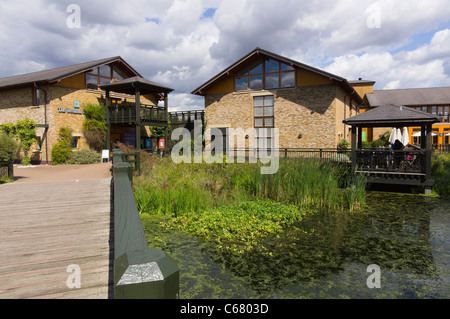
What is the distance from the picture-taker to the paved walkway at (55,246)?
3008 millimetres

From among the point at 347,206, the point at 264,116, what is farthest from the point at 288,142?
the point at 347,206

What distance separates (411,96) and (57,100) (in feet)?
119

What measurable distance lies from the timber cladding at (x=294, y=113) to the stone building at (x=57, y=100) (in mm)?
4841

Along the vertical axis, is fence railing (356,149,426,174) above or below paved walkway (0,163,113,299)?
above

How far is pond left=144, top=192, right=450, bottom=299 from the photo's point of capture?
3.98 metres

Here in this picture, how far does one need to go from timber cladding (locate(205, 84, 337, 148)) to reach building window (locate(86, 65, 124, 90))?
26.0 feet

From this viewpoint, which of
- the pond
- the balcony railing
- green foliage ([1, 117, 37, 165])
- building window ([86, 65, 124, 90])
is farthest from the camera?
building window ([86, 65, 124, 90])

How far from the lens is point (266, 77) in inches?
790

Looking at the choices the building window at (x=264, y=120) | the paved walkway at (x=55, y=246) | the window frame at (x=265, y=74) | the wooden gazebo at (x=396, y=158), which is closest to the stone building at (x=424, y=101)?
the building window at (x=264, y=120)

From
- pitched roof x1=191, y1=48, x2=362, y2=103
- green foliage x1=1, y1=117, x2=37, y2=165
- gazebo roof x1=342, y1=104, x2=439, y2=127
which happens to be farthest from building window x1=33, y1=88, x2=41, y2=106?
gazebo roof x1=342, y1=104, x2=439, y2=127

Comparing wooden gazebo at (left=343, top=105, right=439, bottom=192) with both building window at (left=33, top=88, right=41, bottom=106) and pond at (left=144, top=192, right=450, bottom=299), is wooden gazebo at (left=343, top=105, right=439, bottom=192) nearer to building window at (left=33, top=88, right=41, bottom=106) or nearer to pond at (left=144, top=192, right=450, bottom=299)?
pond at (left=144, top=192, right=450, bottom=299)

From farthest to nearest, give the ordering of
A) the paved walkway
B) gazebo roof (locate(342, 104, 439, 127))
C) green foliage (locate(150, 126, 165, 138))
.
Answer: green foliage (locate(150, 126, 165, 138))
gazebo roof (locate(342, 104, 439, 127))
the paved walkway
